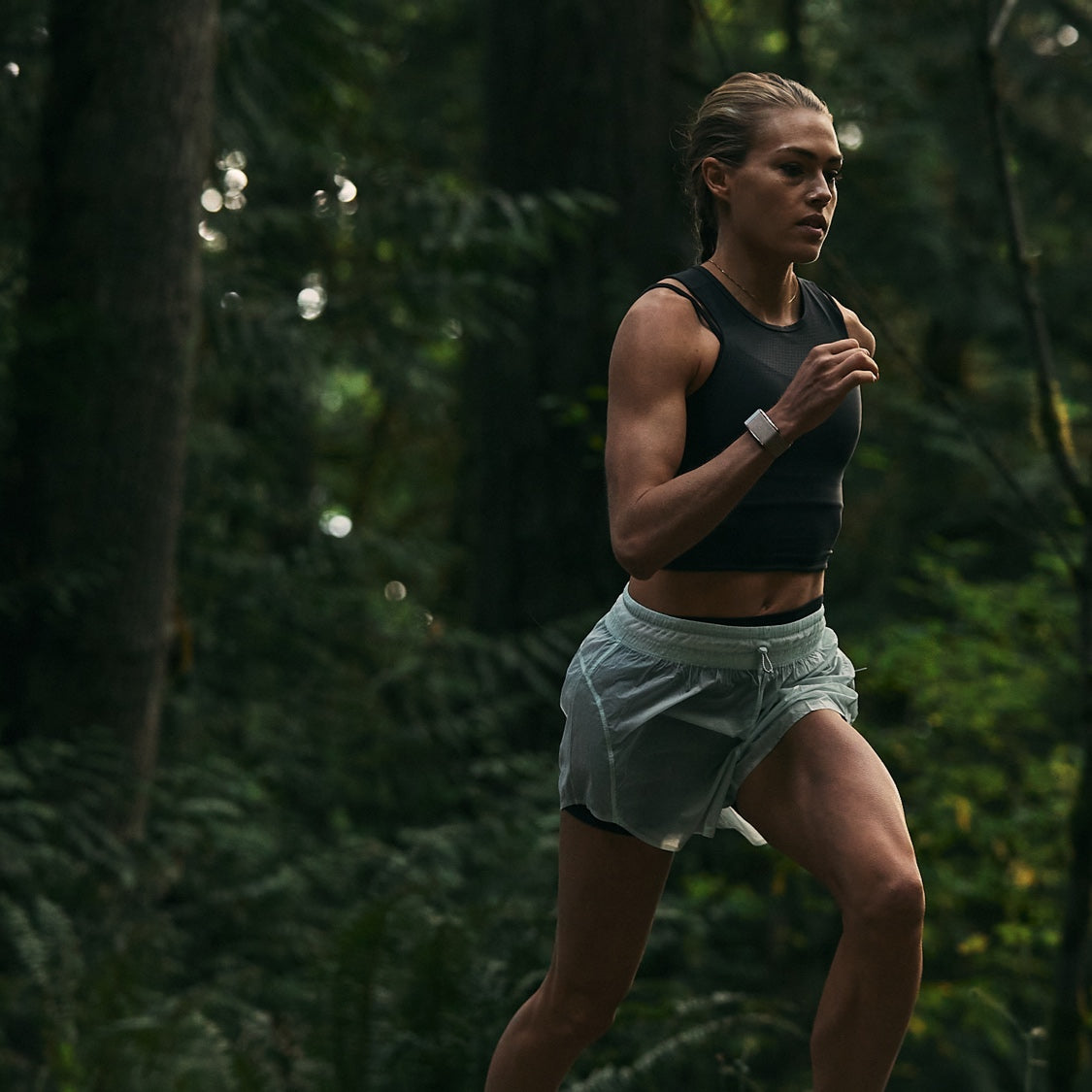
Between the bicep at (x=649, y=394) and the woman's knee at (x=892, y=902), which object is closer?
Result: the woman's knee at (x=892, y=902)

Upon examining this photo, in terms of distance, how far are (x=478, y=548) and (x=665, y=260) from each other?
1.90m

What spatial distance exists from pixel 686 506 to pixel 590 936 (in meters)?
1.01

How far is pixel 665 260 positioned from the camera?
802 cm

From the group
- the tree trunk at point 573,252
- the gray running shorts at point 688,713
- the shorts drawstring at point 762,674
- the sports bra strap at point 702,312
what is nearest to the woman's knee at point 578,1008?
the gray running shorts at point 688,713

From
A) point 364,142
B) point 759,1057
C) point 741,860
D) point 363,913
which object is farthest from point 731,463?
point 364,142

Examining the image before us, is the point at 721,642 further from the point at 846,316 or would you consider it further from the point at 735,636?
the point at 846,316

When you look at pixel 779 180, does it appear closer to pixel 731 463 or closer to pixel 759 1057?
pixel 731 463

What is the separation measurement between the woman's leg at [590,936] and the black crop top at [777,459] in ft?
2.05

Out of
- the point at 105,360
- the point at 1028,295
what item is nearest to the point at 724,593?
the point at 1028,295

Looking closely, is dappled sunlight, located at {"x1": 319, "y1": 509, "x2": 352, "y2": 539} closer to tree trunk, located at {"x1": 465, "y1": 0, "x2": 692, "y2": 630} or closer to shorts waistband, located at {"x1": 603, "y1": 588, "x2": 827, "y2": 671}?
tree trunk, located at {"x1": 465, "y1": 0, "x2": 692, "y2": 630}

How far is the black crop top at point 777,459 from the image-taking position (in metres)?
2.86

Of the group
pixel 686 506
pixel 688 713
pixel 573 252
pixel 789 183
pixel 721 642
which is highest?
pixel 573 252

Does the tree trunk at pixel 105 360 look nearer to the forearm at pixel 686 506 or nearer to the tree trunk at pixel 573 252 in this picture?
the tree trunk at pixel 573 252

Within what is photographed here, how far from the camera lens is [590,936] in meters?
3.08
